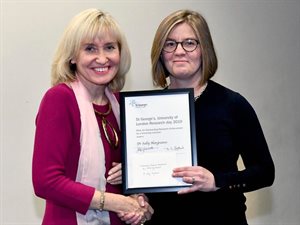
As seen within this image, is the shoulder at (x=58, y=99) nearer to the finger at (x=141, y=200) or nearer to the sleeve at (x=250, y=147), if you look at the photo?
the finger at (x=141, y=200)

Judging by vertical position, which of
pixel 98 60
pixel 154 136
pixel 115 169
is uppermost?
pixel 98 60

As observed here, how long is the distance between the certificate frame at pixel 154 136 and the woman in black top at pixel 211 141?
7 cm

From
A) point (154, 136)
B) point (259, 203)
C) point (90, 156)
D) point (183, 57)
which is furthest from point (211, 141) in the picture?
point (259, 203)

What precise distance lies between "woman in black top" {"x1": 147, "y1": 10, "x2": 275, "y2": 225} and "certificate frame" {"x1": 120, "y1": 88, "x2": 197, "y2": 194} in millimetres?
74

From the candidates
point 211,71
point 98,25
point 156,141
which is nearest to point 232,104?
point 211,71

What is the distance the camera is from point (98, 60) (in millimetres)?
1706

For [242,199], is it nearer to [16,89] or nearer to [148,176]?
[148,176]

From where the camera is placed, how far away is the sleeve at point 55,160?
5.18ft

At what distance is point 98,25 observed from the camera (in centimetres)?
168

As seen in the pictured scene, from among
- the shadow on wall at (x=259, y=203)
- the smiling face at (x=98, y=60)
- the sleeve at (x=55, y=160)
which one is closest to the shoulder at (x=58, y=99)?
the sleeve at (x=55, y=160)

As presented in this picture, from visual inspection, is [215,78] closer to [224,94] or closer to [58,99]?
[224,94]

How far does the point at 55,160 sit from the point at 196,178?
0.49 metres

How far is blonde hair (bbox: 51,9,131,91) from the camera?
1.67m

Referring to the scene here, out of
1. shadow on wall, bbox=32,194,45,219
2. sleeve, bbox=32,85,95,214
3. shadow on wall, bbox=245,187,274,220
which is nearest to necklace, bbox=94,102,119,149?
sleeve, bbox=32,85,95,214
